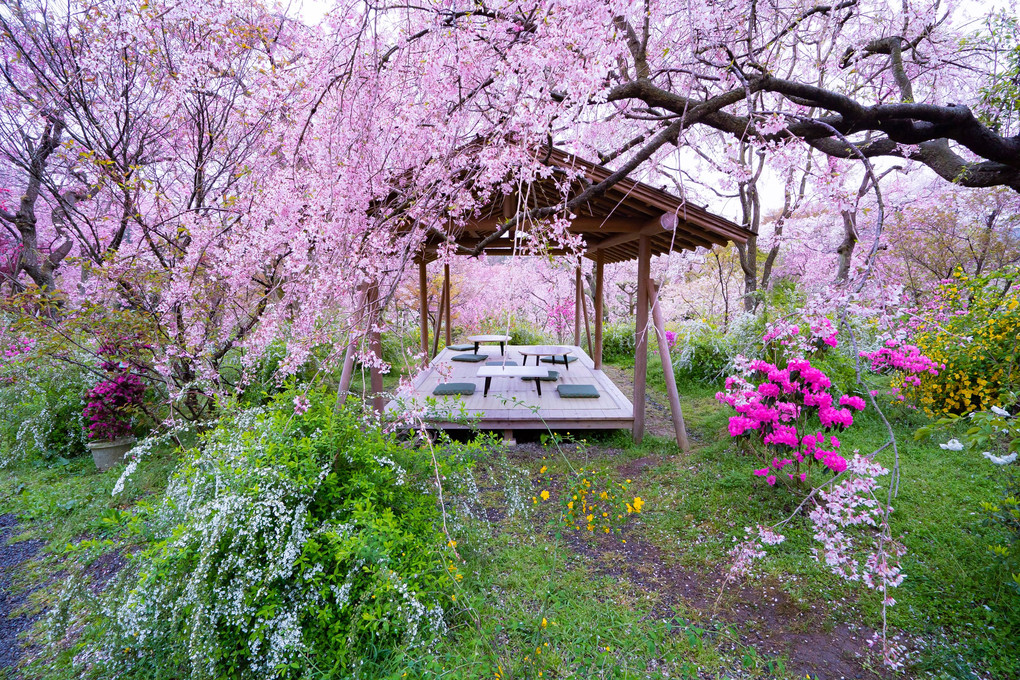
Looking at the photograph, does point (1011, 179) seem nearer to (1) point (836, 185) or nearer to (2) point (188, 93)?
(1) point (836, 185)

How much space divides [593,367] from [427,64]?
6275 millimetres

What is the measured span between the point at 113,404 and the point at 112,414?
0.34 feet

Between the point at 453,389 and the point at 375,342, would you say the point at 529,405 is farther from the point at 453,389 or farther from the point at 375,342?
the point at 375,342

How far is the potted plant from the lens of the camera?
4.71m

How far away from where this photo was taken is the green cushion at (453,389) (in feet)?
20.6

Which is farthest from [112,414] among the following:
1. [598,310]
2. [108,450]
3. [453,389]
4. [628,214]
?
[598,310]

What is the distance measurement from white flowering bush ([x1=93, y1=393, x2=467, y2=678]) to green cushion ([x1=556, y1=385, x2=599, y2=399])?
157 inches

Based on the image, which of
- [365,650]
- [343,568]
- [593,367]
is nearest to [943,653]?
[365,650]

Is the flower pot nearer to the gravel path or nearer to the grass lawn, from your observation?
the grass lawn

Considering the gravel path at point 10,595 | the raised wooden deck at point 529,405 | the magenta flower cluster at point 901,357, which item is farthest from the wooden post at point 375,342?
the magenta flower cluster at point 901,357

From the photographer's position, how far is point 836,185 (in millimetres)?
3160

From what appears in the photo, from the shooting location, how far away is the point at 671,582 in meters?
2.89

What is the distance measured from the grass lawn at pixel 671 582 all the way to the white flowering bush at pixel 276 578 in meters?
0.23

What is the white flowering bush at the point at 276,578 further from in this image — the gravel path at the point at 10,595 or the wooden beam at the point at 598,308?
the wooden beam at the point at 598,308
